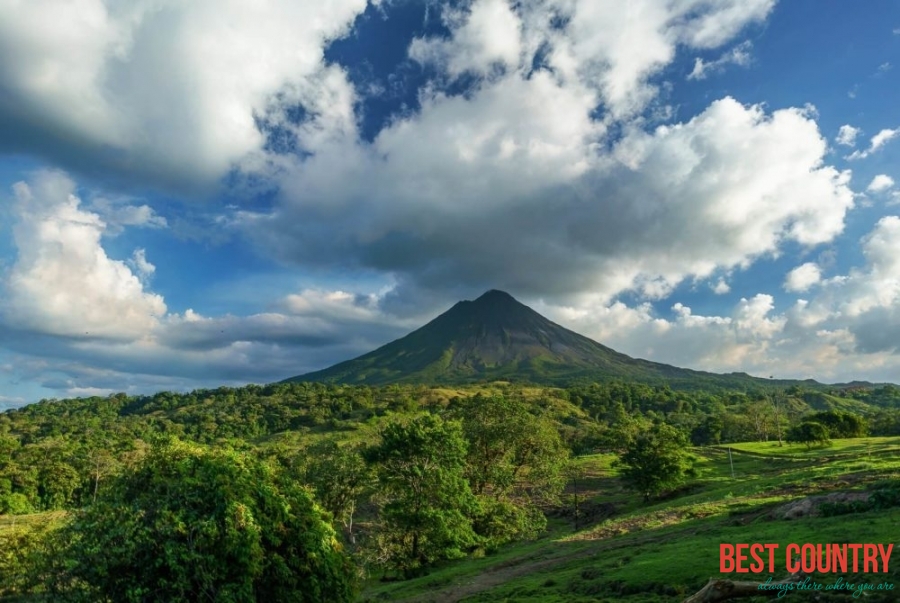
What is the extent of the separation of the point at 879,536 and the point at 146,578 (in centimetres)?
2549

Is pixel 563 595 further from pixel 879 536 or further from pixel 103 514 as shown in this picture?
pixel 103 514

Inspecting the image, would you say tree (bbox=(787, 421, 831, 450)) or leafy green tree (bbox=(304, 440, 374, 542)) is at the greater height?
tree (bbox=(787, 421, 831, 450))

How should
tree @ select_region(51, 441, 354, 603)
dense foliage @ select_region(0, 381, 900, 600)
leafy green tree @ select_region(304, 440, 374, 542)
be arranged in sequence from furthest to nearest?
leafy green tree @ select_region(304, 440, 374, 542) → dense foliage @ select_region(0, 381, 900, 600) → tree @ select_region(51, 441, 354, 603)

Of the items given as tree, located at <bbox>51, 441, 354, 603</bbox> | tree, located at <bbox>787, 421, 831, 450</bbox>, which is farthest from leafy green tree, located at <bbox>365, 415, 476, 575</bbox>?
tree, located at <bbox>787, 421, 831, 450</bbox>

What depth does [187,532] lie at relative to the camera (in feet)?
54.2

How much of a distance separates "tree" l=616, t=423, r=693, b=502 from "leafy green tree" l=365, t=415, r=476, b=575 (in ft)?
98.3

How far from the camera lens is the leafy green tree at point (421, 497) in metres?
37.7

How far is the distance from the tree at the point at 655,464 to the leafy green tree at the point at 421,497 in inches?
1180

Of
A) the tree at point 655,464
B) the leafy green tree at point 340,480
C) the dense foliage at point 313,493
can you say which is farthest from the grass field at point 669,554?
the tree at point 655,464

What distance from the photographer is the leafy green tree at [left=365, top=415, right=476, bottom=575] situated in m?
37.7

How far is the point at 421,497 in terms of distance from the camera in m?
38.9

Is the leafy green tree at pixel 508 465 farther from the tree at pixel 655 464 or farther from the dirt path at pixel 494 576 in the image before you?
the dirt path at pixel 494 576

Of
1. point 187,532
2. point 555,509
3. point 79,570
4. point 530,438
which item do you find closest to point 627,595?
point 187,532

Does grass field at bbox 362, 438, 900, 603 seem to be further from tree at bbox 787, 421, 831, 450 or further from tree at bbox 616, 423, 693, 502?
tree at bbox 787, 421, 831, 450
